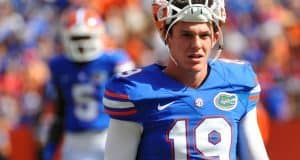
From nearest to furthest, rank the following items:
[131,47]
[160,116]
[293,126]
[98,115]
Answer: [160,116], [98,115], [293,126], [131,47]

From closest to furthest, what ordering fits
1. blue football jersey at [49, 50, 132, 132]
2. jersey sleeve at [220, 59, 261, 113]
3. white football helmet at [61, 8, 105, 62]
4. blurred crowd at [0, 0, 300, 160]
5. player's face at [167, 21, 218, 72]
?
player's face at [167, 21, 218, 72] < jersey sleeve at [220, 59, 261, 113] < blue football jersey at [49, 50, 132, 132] < white football helmet at [61, 8, 105, 62] < blurred crowd at [0, 0, 300, 160]

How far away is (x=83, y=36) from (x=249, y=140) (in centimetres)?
368

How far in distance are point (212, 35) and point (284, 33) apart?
308 inches

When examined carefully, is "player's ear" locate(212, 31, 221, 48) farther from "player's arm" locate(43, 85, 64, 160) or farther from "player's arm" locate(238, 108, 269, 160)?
"player's arm" locate(43, 85, 64, 160)

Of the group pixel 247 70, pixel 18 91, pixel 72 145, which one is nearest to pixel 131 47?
pixel 18 91

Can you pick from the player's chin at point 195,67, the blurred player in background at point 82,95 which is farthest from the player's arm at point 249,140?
the blurred player in background at point 82,95

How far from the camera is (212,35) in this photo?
162 inches

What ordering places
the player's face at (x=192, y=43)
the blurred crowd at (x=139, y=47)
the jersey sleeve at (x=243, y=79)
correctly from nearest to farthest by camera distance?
1. the player's face at (x=192, y=43)
2. the jersey sleeve at (x=243, y=79)
3. the blurred crowd at (x=139, y=47)

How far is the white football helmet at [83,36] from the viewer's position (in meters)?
7.66

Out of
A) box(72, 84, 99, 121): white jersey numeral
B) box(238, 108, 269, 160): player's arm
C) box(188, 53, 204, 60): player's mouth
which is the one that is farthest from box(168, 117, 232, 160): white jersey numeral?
box(72, 84, 99, 121): white jersey numeral

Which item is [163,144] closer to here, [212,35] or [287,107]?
[212,35]

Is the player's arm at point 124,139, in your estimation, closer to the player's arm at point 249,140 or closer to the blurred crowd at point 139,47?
the player's arm at point 249,140

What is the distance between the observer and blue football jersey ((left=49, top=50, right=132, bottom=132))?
7.49 meters

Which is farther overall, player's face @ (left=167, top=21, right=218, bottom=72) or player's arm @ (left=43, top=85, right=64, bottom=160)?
player's arm @ (left=43, top=85, right=64, bottom=160)
